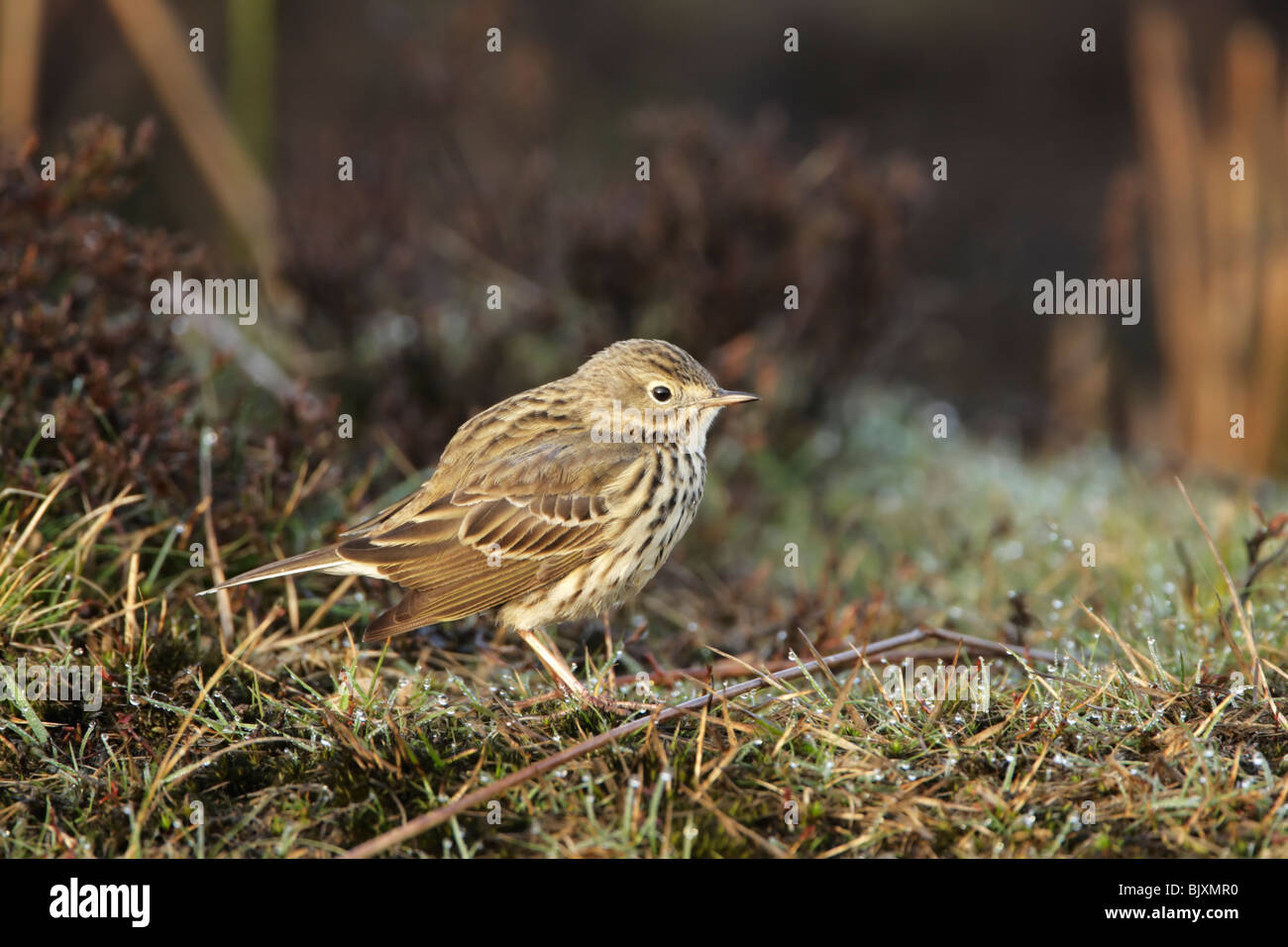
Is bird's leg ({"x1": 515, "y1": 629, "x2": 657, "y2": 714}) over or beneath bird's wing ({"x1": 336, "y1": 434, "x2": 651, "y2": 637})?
beneath

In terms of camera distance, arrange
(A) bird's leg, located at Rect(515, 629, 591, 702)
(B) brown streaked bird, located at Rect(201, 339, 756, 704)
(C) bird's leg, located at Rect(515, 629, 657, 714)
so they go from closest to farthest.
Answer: (C) bird's leg, located at Rect(515, 629, 657, 714)
(A) bird's leg, located at Rect(515, 629, 591, 702)
(B) brown streaked bird, located at Rect(201, 339, 756, 704)

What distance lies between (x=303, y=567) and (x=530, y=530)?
29.1 inches

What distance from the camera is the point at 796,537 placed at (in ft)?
22.5

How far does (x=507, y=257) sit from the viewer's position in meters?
7.96

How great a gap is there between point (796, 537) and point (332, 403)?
8.99ft

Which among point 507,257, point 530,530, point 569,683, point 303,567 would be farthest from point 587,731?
point 507,257

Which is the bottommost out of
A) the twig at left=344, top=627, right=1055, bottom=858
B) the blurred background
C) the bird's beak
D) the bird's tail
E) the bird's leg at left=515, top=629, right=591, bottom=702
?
the twig at left=344, top=627, right=1055, bottom=858

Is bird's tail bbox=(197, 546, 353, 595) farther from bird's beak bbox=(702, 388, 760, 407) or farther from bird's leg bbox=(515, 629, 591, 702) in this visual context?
bird's beak bbox=(702, 388, 760, 407)

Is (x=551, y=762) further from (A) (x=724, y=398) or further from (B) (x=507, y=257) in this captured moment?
(B) (x=507, y=257)

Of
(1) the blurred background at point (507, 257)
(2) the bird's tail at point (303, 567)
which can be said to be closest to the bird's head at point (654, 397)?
(2) the bird's tail at point (303, 567)

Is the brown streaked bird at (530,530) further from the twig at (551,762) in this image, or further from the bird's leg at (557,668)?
the twig at (551,762)

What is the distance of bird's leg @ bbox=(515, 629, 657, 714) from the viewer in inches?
147

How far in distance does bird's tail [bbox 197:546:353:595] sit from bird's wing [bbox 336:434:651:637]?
0.12 feet

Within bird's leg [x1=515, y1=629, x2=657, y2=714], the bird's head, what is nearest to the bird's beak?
the bird's head
